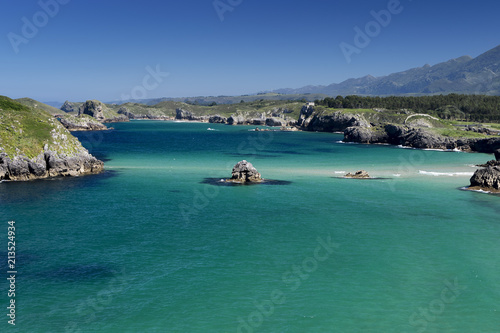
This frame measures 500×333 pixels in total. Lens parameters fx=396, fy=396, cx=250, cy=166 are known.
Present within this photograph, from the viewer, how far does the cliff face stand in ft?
252

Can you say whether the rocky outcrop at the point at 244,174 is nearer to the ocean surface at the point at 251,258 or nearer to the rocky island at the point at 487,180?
the ocean surface at the point at 251,258

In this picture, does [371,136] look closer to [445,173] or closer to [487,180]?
[445,173]

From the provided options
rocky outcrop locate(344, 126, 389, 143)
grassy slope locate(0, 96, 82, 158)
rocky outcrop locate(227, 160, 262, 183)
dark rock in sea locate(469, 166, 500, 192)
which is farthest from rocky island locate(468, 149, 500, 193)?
rocky outcrop locate(344, 126, 389, 143)

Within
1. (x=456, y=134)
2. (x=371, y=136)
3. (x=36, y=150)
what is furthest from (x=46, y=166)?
(x=456, y=134)

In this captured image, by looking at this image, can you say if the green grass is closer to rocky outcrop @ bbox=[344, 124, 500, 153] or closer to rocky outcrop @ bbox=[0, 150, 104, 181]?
rocky outcrop @ bbox=[344, 124, 500, 153]

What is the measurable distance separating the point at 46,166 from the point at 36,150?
3752 mm

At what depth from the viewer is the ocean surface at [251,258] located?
28359mm

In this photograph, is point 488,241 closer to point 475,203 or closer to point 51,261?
point 475,203

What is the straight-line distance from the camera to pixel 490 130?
191m

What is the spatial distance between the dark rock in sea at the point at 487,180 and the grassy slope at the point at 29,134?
82.5m

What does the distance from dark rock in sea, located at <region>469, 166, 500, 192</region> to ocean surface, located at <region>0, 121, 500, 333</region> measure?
16.9 feet

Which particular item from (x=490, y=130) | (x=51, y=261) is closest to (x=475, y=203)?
(x=51, y=261)

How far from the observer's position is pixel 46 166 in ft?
268

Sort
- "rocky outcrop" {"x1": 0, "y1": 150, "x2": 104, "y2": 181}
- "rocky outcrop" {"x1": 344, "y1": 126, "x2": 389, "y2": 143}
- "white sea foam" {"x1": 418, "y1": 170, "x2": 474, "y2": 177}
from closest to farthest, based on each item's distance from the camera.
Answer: "rocky outcrop" {"x1": 0, "y1": 150, "x2": 104, "y2": 181}, "white sea foam" {"x1": 418, "y1": 170, "x2": 474, "y2": 177}, "rocky outcrop" {"x1": 344, "y1": 126, "x2": 389, "y2": 143}
